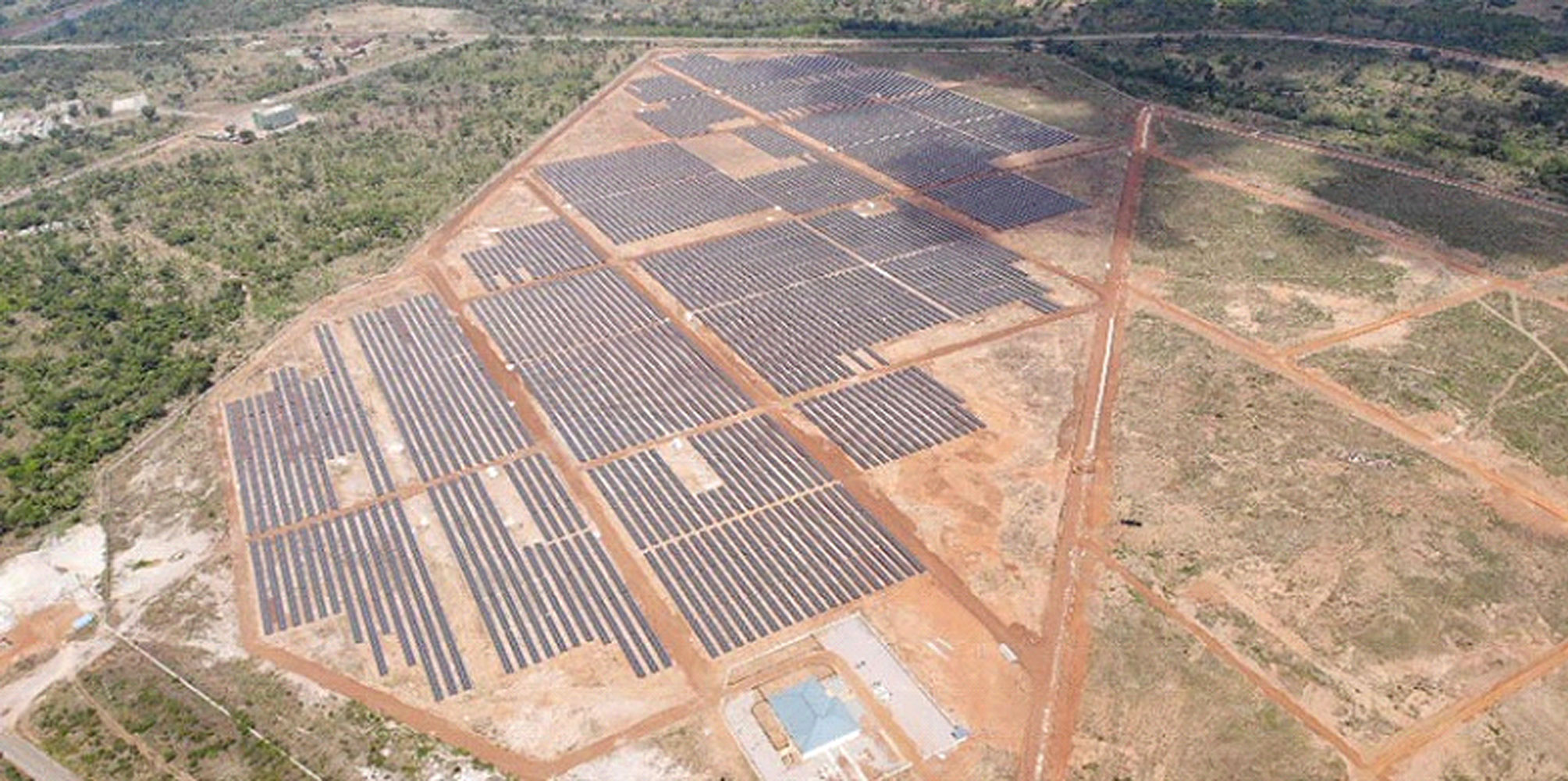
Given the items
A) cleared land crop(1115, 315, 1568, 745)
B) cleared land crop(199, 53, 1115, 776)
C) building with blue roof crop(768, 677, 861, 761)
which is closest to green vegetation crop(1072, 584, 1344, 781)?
cleared land crop(1115, 315, 1568, 745)

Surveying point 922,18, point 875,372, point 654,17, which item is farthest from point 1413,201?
point 654,17

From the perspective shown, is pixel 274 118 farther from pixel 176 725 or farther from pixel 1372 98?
pixel 1372 98

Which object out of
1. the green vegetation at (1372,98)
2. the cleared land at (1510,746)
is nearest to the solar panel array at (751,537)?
the cleared land at (1510,746)

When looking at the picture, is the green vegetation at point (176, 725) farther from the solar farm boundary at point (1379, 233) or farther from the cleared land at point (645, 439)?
the solar farm boundary at point (1379, 233)

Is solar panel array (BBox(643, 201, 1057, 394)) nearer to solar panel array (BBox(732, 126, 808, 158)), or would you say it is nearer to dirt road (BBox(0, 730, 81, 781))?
solar panel array (BBox(732, 126, 808, 158))

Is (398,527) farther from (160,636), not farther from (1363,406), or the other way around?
(1363,406)
